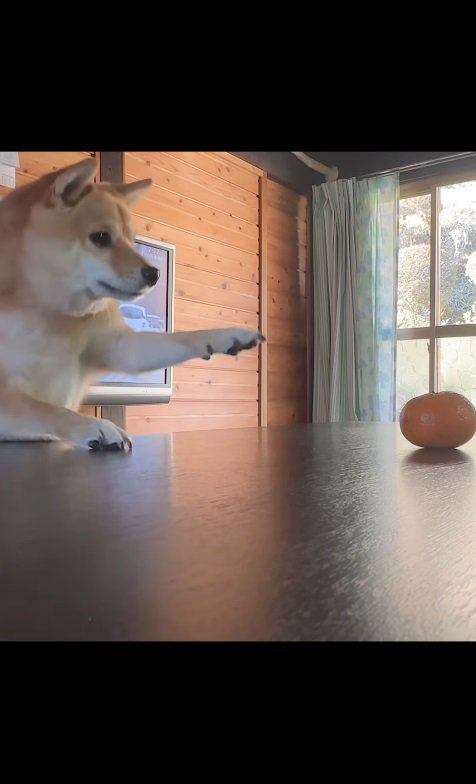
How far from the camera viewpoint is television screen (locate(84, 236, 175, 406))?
2518 millimetres

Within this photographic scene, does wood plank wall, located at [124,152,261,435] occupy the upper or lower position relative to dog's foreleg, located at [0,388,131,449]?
upper

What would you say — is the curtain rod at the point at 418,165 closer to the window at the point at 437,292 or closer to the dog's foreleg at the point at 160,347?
the window at the point at 437,292

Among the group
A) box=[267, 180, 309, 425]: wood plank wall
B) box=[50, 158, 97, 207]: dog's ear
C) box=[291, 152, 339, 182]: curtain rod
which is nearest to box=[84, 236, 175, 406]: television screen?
box=[267, 180, 309, 425]: wood plank wall

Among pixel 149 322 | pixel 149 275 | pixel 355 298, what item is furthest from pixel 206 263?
pixel 149 275

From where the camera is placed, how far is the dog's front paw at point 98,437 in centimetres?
85

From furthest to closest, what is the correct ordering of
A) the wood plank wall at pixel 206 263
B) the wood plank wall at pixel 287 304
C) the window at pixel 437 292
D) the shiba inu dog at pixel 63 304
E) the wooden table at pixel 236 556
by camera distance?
the wood plank wall at pixel 287 304 < the window at pixel 437 292 < the wood plank wall at pixel 206 263 < the shiba inu dog at pixel 63 304 < the wooden table at pixel 236 556

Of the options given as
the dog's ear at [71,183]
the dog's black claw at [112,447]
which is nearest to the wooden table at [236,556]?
the dog's black claw at [112,447]

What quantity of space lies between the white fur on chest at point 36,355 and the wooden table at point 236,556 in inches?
16.8

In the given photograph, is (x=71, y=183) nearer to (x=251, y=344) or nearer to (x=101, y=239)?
(x=101, y=239)

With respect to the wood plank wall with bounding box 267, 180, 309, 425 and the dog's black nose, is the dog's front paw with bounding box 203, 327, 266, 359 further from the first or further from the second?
the wood plank wall with bounding box 267, 180, 309, 425

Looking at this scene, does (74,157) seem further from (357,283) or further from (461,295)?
(461,295)

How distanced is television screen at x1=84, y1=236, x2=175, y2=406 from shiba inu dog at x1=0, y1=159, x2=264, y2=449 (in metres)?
1.36

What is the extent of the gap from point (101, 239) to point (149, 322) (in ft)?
5.73
